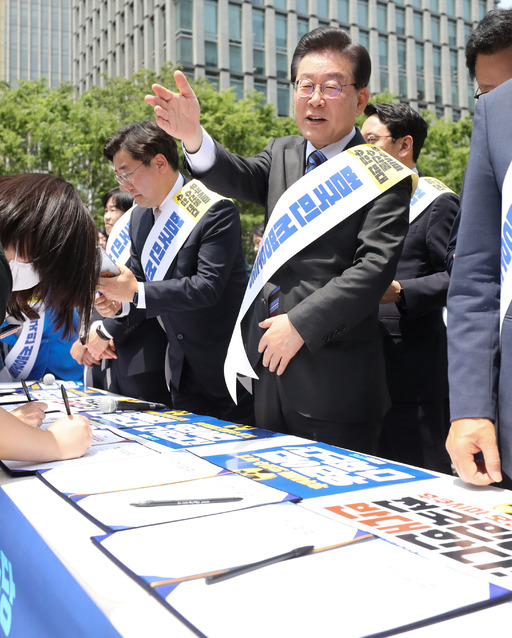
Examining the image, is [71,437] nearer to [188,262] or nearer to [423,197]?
[188,262]

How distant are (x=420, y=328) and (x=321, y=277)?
34.8 inches

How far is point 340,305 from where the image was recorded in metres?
1.95

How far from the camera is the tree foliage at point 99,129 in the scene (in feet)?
48.8

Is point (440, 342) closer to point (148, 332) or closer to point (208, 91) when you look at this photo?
point (148, 332)

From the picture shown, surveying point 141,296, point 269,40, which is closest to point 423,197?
point 141,296

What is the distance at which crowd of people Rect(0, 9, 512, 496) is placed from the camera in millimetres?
1486

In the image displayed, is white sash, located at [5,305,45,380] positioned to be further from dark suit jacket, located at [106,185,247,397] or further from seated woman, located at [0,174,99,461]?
seated woman, located at [0,174,99,461]

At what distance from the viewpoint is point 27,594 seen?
116cm

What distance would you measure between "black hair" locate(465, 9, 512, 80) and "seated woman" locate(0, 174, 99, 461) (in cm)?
134

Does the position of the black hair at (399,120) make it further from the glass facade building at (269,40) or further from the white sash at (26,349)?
the glass facade building at (269,40)

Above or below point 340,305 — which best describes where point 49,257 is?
above

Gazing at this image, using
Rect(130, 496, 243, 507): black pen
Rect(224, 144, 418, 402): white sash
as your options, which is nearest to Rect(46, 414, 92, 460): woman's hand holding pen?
Rect(130, 496, 243, 507): black pen

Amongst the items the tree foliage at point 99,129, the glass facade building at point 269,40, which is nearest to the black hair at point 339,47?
the tree foliage at point 99,129

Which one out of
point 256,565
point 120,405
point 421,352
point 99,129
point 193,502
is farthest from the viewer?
point 99,129
